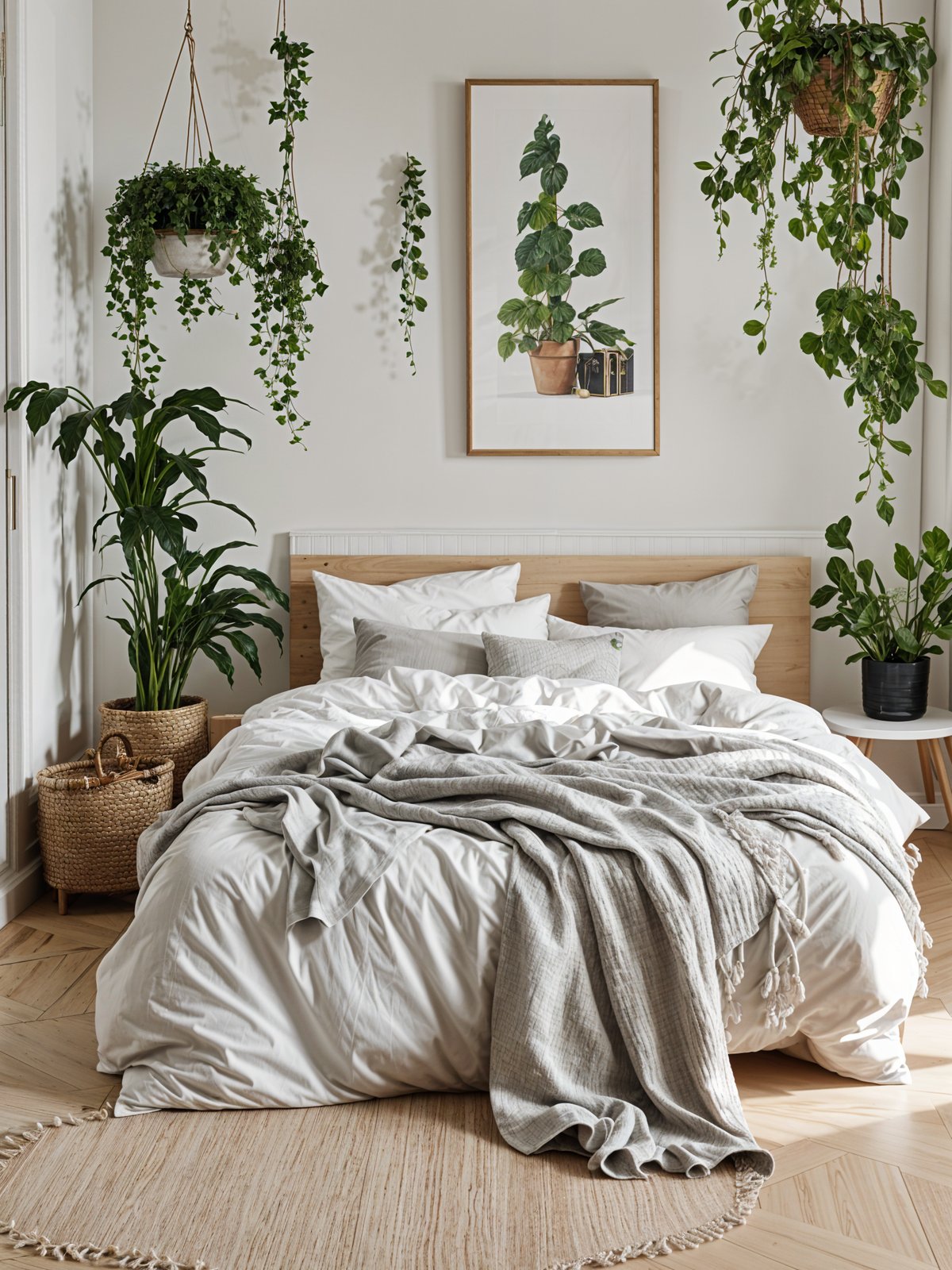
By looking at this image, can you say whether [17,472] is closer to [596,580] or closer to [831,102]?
[596,580]

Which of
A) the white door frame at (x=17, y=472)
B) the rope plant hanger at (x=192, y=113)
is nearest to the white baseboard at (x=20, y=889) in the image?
the white door frame at (x=17, y=472)

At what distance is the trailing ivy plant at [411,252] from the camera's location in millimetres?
4082

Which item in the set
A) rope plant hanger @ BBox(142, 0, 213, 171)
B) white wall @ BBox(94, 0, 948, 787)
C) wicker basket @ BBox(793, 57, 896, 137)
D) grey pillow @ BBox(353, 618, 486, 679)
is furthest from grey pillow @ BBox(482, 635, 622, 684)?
rope plant hanger @ BBox(142, 0, 213, 171)

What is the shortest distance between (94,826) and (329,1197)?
1.70 metres

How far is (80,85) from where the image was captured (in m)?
3.98

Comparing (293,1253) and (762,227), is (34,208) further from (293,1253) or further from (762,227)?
(293,1253)

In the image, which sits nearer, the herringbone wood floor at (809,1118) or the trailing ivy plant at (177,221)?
the herringbone wood floor at (809,1118)

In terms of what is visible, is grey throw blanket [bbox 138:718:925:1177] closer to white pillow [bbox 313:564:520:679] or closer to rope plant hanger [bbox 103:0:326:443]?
white pillow [bbox 313:564:520:679]

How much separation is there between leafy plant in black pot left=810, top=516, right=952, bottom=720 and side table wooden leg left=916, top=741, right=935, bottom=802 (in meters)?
0.26

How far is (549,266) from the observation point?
414 centimetres

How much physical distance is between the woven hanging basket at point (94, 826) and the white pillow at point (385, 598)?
0.78 metres

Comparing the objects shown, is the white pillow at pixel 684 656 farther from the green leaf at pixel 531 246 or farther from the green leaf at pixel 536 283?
the green leaf at pixel 531 246

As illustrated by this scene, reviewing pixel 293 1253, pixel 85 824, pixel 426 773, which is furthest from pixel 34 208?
pixel 293 1253

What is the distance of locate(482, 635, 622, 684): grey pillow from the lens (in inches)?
142
